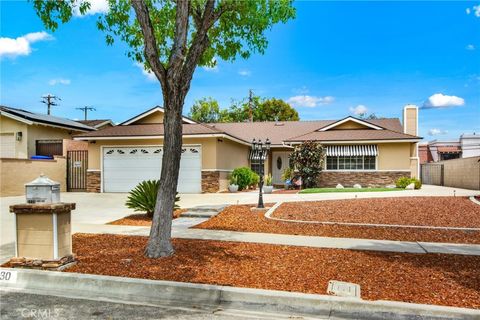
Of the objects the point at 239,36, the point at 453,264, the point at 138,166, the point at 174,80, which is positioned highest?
the point at 239,36

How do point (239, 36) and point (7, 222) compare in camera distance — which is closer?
point (239, 36)

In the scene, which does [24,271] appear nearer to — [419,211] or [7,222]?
[7,222]

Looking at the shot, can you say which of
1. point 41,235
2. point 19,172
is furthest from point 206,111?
point 41,235

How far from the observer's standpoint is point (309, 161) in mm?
22438

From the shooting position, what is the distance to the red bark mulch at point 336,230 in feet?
27.9

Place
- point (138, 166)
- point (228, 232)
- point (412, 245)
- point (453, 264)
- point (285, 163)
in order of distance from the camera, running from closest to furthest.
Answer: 1. point (453, 264)
2. point (412, 245)
3. point (228, 232)
4. point (138, 166)
5. point (285, 163)

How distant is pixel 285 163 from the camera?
2633cm

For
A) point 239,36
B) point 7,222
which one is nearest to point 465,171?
point 239,36

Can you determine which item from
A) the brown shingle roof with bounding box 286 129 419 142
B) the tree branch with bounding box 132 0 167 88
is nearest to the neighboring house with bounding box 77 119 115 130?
the brown shingle roof with bounding box 286 129 419 142

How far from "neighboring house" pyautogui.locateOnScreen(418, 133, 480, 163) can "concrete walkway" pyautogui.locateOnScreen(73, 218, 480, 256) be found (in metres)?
35.8

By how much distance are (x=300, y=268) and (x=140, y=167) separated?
16109 millimetres

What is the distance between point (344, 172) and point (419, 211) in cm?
1173

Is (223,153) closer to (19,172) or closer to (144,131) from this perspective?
(144,131)

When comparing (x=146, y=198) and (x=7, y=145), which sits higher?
(x=7, y=145)
